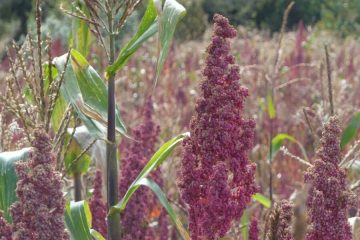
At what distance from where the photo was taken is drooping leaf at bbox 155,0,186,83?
7.14 ft

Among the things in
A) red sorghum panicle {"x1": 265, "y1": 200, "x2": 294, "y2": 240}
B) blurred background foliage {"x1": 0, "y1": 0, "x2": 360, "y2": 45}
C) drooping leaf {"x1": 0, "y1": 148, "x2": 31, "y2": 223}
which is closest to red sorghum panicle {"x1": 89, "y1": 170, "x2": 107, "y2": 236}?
drooping leaf {"x1": 0, "y1": 148, "x2": 31, "y2": 223}

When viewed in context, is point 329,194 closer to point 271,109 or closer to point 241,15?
point 271,109

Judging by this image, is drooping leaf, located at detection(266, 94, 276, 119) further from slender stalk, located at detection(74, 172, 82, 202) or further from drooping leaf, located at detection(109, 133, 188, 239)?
drooping leaf, located at detection(109, 133, 188, 239)

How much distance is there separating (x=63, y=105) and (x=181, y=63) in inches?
382

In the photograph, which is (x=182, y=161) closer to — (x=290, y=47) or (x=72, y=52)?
(x=72, y=52)

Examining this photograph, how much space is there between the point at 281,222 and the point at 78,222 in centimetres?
81

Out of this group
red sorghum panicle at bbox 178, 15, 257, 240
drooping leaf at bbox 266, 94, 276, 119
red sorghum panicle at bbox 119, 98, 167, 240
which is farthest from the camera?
drooping leaf at bbox 266, 94, 276, 119

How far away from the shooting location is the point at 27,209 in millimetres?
1520

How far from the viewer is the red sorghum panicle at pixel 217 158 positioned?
1.85m

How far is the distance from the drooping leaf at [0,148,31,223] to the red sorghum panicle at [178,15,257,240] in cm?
53

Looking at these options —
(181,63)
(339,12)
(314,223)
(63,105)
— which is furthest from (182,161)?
(339,12)

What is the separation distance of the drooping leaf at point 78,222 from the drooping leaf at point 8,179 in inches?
6.6

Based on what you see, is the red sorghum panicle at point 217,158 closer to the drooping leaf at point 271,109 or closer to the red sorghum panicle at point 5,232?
the red sorghum panicle at point 5,232

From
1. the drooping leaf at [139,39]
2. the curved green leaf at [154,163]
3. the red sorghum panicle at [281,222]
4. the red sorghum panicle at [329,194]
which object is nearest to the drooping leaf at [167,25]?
the drooping leaf at [139,39]
